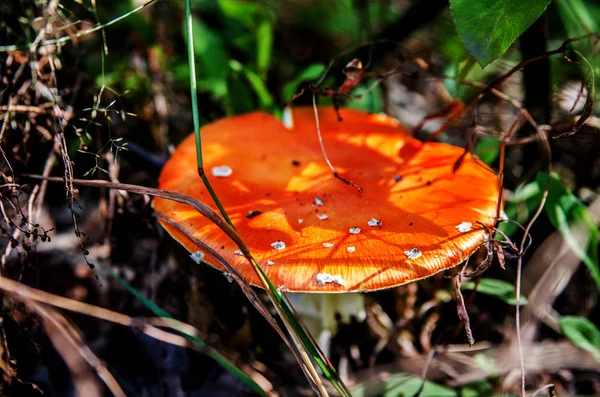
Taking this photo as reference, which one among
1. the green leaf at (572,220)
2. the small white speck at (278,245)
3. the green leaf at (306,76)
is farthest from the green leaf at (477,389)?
the green leaf at (306,76)

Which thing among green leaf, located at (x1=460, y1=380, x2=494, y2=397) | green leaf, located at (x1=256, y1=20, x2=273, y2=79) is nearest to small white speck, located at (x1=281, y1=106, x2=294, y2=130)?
green leaf, located at (x1=256, y1=20, x2=273, y2=79)

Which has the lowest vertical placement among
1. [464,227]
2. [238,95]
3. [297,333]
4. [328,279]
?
[297,333]

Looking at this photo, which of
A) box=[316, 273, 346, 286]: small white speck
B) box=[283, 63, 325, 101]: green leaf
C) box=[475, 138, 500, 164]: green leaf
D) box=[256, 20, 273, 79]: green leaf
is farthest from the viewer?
box=[256, 20, 273, 79]: green leaf

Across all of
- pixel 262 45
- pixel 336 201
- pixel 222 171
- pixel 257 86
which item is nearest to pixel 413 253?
pixel 336 201

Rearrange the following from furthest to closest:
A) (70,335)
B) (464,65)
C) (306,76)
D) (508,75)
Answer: (306,76)
(464,65)
(508,75)
(70,335)

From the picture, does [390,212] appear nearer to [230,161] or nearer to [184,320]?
[230,161]

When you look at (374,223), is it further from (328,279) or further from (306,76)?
(306,76)

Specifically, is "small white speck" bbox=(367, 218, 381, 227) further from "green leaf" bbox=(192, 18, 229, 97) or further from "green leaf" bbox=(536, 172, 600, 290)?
"green leaf" bbox=(192, 18, 229, 97)
